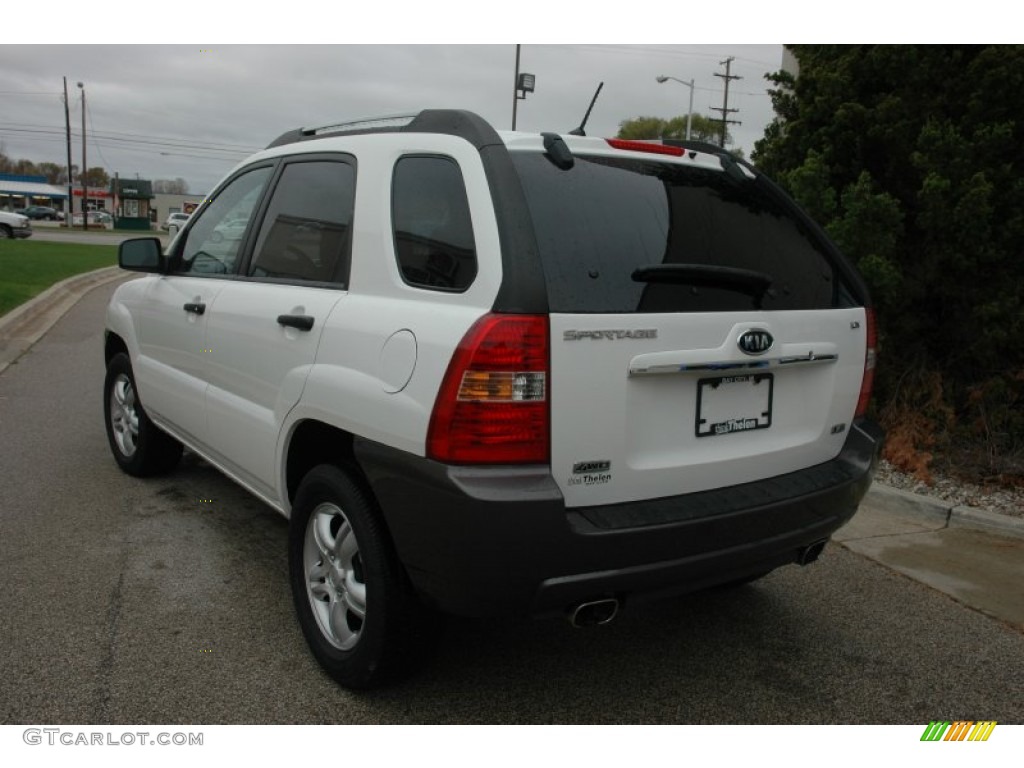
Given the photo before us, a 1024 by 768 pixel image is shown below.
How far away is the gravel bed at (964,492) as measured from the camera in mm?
5113

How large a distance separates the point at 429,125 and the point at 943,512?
12.4ft

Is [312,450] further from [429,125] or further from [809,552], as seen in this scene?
[809,552]

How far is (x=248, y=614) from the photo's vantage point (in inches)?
136

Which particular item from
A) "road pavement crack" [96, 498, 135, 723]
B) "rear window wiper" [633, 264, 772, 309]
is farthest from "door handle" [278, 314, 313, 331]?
"road pavement crack" [96, 498, 135, 723]

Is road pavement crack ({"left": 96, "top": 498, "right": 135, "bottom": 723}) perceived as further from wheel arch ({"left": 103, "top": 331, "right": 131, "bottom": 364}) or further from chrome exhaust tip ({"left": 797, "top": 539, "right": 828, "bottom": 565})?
chrome exhaust tip ({"left": 797, "top": 539, "right": 828, "bottom": 565})

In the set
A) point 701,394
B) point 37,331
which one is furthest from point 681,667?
point 37,331

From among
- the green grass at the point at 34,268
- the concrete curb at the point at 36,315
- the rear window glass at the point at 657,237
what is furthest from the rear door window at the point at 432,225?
the green grass at the point at 34,268

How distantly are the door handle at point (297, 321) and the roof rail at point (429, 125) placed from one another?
2.31 ft

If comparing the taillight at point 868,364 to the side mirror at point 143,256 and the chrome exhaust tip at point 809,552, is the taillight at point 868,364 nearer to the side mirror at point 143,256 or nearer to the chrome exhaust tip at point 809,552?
the chrome exhaust tip at point 809,552

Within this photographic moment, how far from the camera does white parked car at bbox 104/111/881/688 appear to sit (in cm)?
236

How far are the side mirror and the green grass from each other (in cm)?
846

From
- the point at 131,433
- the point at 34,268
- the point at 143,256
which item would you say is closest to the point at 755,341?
the point at 143,256

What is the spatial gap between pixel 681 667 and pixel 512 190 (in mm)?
1823

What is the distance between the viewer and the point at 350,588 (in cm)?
290
